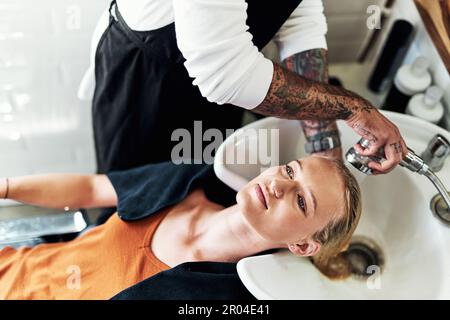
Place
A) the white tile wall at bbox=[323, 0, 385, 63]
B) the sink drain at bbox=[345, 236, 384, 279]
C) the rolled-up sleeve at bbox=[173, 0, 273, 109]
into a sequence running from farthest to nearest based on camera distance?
the white tile wall at bbox=[323, 0, 385, 63] → the sink drain at bbox=[345, 236, 384, 279] → the rolled-up sleeve at bbox=[173, 0, 273, 109]

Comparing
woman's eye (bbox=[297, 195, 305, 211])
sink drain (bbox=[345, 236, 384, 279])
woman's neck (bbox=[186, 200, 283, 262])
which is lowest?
sink drain (bbox=[345, 236, 384, 279])

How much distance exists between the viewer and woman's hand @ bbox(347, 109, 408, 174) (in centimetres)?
103

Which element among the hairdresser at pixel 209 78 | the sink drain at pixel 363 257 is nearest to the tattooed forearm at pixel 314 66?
the hairdresser at pixel 209 78

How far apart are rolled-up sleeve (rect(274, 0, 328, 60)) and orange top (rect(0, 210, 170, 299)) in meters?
0.57

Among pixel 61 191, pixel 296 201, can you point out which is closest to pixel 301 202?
pixel 296 201

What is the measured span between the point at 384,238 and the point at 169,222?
2.01 feet

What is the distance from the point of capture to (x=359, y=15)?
1.67 meters

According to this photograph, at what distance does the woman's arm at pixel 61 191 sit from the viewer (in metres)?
1.34

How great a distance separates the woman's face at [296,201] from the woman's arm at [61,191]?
18.5 inches

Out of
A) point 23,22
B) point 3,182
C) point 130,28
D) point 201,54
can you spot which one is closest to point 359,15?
point 130,28

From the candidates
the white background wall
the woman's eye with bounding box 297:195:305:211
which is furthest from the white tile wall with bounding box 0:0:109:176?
the woman's eye with bounding box 297:195:305:211

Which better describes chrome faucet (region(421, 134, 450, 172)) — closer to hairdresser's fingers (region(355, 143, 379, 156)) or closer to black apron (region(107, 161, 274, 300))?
hairdresser's fingers (region(355, 143, 379, 156))

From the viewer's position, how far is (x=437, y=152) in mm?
1174

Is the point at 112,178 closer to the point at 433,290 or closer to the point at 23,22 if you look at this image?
the point at 23,22
